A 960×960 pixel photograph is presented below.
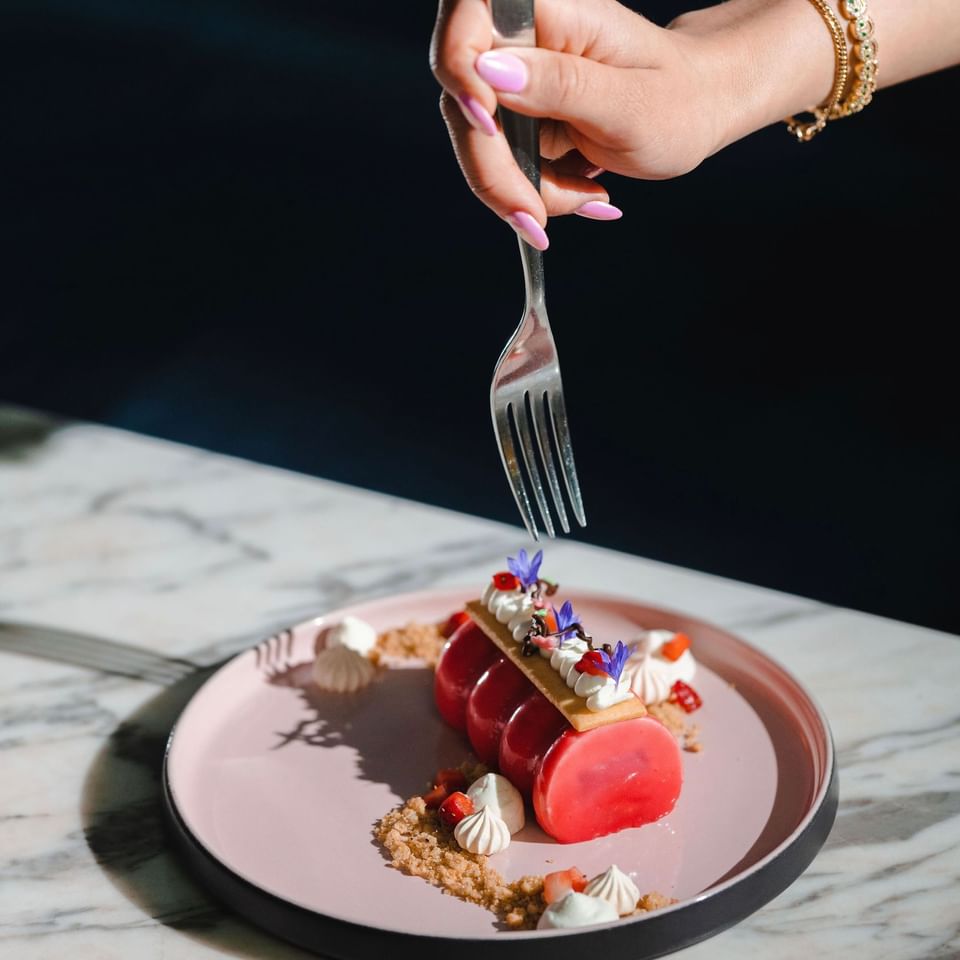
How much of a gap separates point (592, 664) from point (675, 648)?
29cm

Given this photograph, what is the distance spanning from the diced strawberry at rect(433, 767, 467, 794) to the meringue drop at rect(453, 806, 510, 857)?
0.10 m

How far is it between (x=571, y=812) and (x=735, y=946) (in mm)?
206

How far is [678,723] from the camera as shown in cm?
150

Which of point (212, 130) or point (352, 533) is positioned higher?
point (212, 130)

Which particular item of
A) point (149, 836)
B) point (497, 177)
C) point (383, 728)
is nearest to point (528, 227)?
point (497, 177)

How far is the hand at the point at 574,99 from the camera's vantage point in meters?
1.08

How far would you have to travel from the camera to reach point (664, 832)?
1301mm

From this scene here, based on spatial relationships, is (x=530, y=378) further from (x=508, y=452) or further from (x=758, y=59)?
(x=758, y=59)

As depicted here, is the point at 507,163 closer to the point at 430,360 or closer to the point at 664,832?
the point at 664,832

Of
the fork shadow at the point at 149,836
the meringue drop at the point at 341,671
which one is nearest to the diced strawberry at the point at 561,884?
the fork shadow at the point at 149,836

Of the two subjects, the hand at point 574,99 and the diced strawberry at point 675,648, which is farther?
the diced strawberry at point 675,648

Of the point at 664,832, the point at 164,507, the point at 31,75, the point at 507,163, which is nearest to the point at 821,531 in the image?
the point at 164,507

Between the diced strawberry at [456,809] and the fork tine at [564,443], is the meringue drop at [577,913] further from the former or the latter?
the fork tine at [564,443]

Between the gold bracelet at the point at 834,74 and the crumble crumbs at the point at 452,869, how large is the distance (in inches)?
36.3
